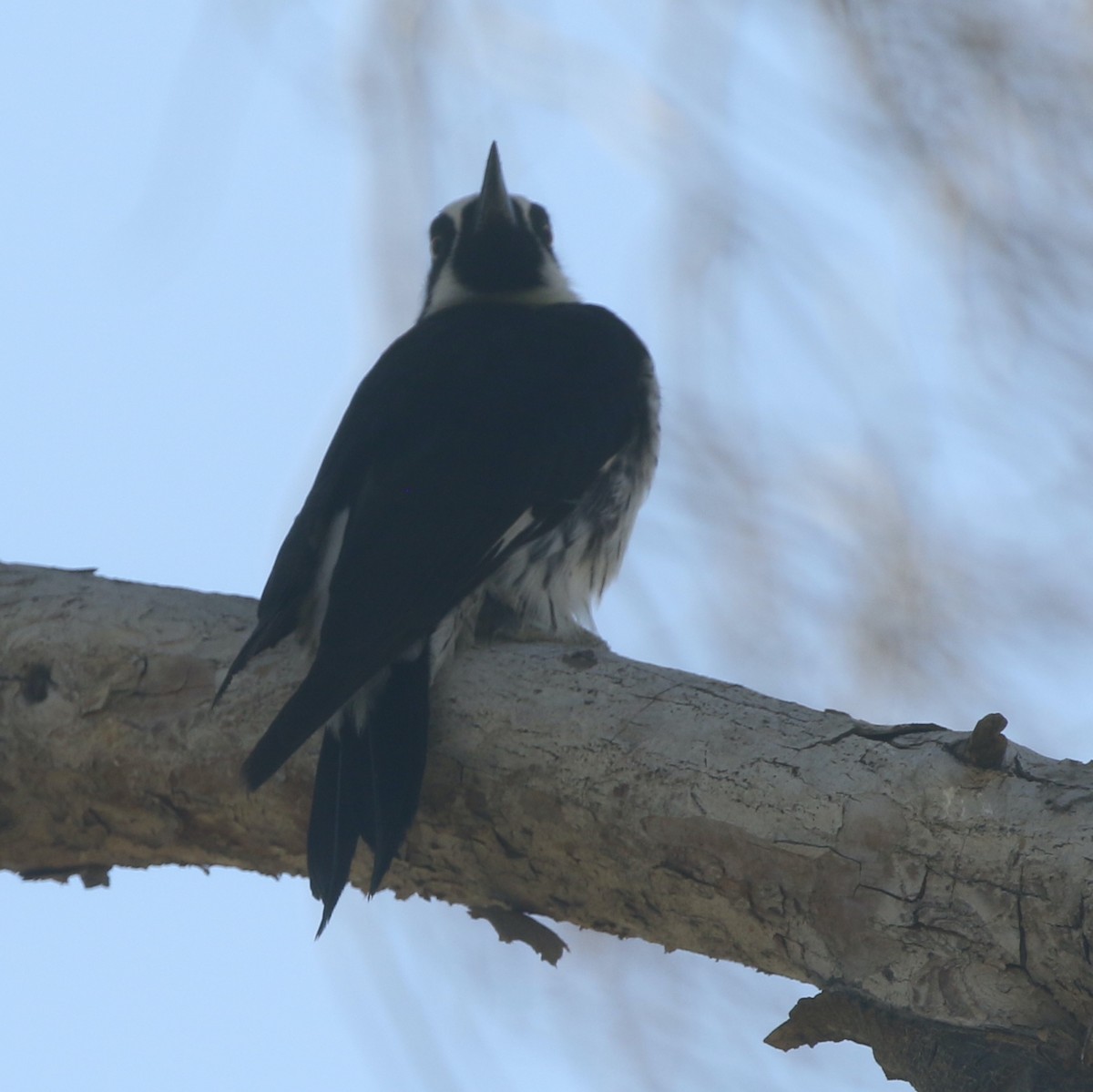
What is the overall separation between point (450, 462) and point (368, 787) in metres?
0.87

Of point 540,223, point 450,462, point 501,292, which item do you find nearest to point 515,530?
point 450,462

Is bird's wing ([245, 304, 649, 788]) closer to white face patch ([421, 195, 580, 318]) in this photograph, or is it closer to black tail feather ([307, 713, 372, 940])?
black tail feather ([307, 713, 372, 940])

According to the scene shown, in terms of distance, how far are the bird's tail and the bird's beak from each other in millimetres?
2281

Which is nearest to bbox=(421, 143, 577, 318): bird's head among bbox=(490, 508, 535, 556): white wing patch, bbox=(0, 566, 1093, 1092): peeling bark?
bbox=(490, 508, 535, 556): white wing patch

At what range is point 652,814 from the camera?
2.45 meters

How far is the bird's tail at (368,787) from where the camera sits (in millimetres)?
2594

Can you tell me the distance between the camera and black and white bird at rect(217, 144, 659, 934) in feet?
8.68

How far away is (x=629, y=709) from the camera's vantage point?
2600 mm

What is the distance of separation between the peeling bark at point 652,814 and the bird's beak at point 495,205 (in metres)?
1.97

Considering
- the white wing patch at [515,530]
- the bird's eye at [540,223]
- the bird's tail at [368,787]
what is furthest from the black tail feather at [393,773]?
the bird's eye at [540,223]

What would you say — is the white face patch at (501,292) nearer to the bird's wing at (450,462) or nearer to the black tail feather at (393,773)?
the bird's wing at (450,462)

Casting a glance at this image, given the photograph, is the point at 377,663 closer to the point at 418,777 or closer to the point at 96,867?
the point at 418,777

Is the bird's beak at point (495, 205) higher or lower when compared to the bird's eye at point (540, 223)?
lower

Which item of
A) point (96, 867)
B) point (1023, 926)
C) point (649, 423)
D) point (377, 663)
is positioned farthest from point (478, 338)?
point (1023, 926)
